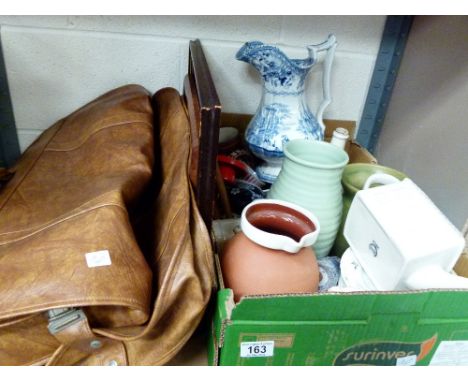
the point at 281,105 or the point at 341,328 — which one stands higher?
the point at 281,105

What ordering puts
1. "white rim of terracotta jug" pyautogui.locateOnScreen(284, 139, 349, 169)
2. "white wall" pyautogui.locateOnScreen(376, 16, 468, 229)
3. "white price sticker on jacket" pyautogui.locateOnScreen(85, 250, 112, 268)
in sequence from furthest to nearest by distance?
"white wall" pyautogui.locateOnScreen(376, 16, 468, 229) → "white rim of terracotta jug" pyautogui.locateOnScreen(284, 139, 349, 169) → "white price sticker on jacket" pyautogui.locateOnScreen(85, 250, 112, 268)

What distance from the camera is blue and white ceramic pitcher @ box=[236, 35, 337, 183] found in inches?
29.4

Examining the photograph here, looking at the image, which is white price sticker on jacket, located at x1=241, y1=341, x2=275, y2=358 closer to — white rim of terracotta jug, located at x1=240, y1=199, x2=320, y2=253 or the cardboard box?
the cardboard box

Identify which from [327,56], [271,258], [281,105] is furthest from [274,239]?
[327,56]

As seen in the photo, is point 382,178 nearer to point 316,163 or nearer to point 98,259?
point 316,163

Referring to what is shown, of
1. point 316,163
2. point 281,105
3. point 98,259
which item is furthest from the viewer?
point 281,105

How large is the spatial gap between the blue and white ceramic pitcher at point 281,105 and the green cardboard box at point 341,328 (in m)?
0.34

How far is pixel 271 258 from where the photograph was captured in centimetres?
55

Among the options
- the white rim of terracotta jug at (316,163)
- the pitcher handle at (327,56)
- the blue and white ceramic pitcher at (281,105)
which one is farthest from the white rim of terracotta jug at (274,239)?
the pitcher handle at (327,56)

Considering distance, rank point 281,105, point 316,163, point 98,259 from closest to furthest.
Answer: point 98,259 → point 316,163 → point 281,105

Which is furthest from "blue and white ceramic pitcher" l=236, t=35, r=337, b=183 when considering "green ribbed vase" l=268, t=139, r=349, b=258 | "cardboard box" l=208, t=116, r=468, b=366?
"cardboard box" l=208, t=116, r=468, b=366

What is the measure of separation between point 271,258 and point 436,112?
19.8 inches
